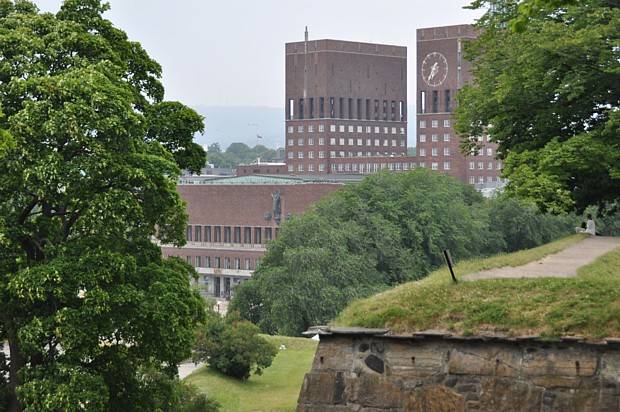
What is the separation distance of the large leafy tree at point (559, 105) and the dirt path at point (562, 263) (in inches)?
41.2

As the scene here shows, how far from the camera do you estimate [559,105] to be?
90.5 ft

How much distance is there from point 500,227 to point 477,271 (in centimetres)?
6922

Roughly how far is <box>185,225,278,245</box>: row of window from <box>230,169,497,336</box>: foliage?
59213 mm

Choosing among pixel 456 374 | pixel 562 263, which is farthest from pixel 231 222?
pixel 456 374

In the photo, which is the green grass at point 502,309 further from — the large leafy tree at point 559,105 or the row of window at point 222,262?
the row of window at point 222,262

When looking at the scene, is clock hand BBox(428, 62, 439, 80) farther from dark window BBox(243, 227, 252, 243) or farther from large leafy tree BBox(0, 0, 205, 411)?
large leafy tree BBox(0, 0, 205, 411)

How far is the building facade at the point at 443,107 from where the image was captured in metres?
182

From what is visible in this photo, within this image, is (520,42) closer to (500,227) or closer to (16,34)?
(16,34)

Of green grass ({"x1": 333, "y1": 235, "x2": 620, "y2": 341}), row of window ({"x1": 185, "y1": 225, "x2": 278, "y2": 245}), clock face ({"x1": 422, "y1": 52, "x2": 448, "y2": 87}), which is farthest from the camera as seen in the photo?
clock face ({"x1": 422, "y1": 52, "x2": 448, "y2": 87})

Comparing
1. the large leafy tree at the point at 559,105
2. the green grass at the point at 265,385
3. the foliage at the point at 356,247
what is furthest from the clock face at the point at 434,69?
the large leafy tree at the point at 559,105

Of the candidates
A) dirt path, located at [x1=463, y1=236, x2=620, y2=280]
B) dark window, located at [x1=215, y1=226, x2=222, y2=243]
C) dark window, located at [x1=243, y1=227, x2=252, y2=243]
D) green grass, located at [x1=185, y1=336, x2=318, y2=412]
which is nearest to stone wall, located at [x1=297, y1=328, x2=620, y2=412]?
dirt path, located at [x1=463, y1=236, x2=620, y2=280]

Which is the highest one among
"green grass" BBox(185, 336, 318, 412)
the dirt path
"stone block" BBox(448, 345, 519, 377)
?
the dirt path

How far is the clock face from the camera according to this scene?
A: 184875mm

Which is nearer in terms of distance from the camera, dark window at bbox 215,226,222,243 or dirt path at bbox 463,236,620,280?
Answer: dirt path at bbox 463,236,620,280
